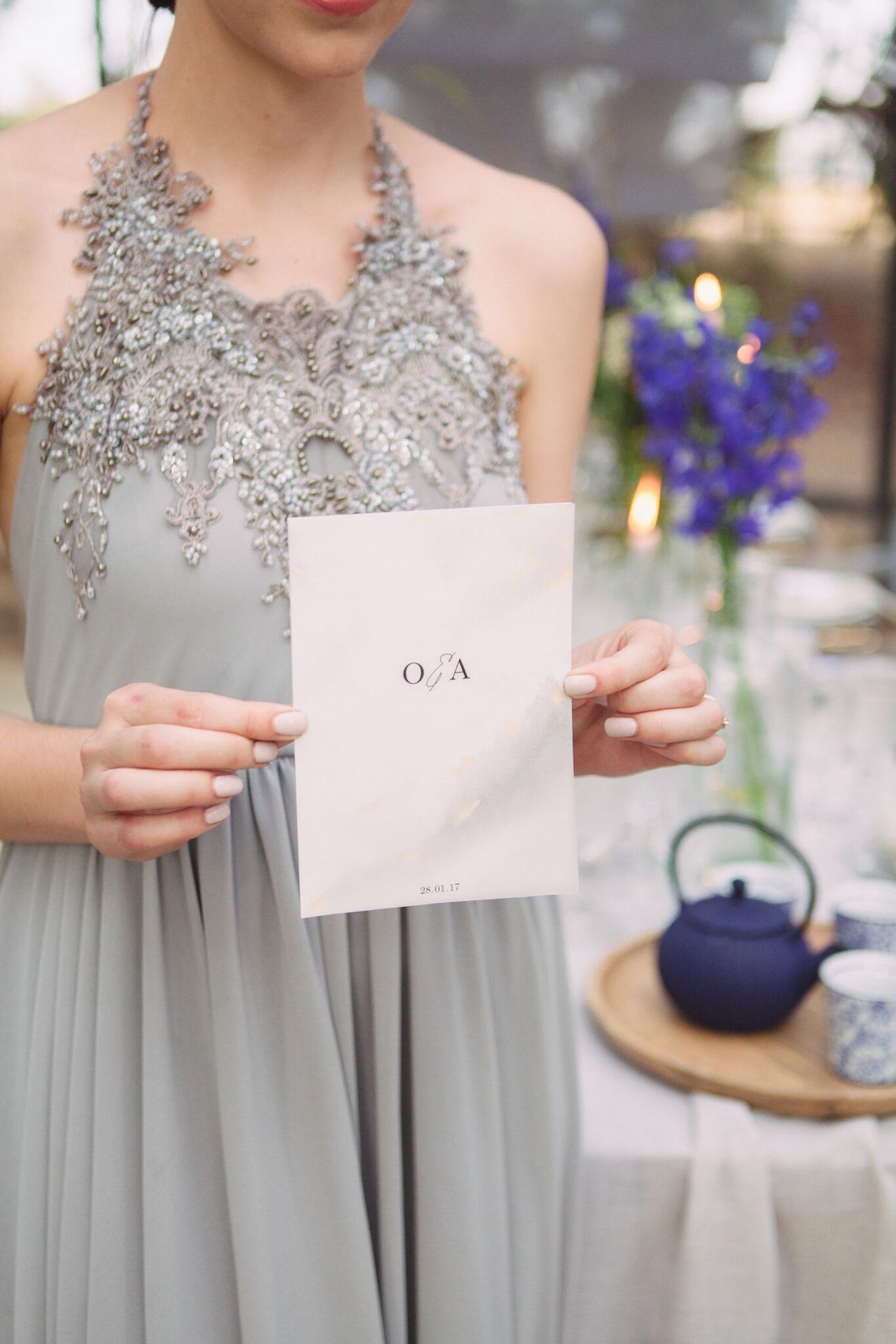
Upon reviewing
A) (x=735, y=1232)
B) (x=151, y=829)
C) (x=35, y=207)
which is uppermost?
(x=35, y=207)

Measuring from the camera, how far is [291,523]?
2.04 ft

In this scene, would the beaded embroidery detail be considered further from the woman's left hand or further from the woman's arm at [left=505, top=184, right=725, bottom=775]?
the woman's left hand

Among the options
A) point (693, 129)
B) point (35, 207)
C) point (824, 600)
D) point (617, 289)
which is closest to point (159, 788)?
point (35, 207)

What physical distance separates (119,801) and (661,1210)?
74 cm

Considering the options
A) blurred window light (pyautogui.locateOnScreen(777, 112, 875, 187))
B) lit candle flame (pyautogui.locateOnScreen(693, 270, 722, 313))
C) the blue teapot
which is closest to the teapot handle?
the blue teapot

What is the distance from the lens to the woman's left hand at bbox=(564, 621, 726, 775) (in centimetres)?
69

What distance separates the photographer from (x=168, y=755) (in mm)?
619

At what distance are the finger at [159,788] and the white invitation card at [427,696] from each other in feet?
0.15

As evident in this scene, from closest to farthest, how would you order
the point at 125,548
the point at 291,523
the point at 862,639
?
the point at 291,523
the point at 125,548
the point at 862,639

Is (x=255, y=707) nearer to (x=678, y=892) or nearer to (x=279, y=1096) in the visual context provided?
(x=279, y=1096)

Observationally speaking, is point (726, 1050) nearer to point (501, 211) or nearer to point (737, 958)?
point (737, 958)

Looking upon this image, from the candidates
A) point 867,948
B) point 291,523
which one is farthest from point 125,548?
point 867,948

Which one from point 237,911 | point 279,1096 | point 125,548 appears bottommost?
point 279,1096

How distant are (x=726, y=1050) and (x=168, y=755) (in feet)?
2.68
